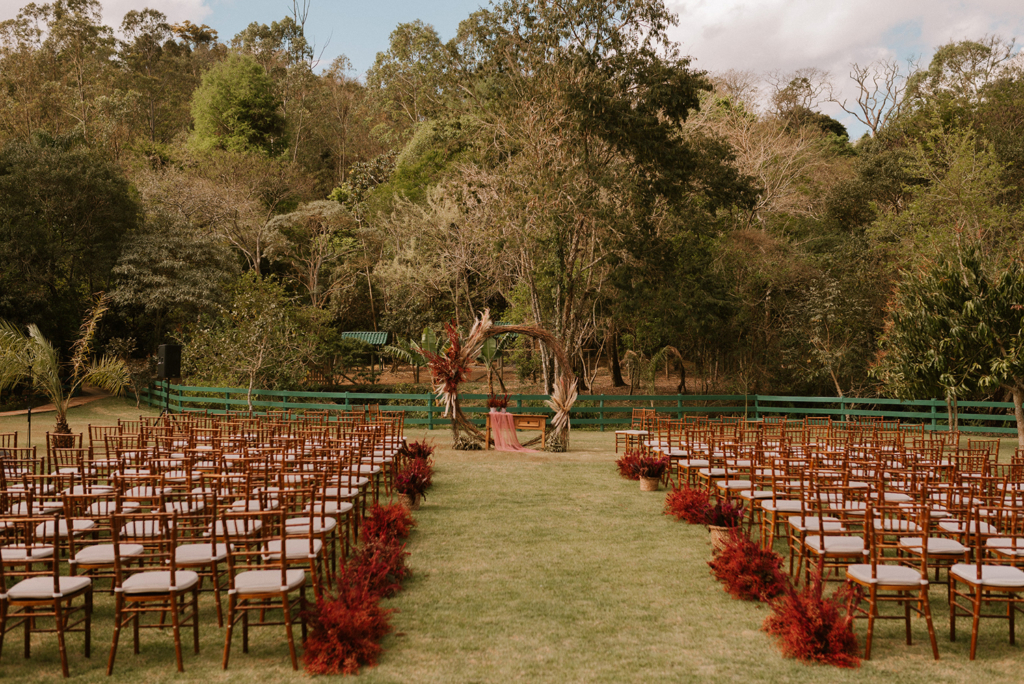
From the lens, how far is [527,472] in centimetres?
1233

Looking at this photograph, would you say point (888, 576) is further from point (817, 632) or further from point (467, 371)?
point (467, 371)

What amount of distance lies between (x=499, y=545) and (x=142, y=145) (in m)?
35.7

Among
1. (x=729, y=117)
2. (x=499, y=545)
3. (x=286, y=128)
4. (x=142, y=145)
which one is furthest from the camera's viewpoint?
(x=286, y=128)

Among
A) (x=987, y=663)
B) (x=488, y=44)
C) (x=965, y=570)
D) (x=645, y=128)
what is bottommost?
(x=987, y=663)

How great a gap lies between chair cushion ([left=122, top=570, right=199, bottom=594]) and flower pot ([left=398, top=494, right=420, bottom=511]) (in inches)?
175

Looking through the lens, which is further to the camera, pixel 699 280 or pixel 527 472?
pixel 699 280

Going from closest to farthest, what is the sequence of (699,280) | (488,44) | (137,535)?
(137,535)
(488,44)
(699,280)

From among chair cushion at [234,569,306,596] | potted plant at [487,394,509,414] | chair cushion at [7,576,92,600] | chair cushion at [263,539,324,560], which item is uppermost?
potted plant at [487,394,509,414]

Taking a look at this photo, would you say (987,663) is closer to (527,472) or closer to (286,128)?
(527,472)

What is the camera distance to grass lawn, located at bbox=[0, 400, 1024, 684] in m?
4.60

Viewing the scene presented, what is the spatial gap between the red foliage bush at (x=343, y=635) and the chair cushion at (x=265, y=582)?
0.87 feet

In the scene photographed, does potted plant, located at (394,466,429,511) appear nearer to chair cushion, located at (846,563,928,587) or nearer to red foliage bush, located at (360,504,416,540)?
red foliage bush, located at (360,504,416,540)

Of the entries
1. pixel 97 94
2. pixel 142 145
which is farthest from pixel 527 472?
pixel 97 94

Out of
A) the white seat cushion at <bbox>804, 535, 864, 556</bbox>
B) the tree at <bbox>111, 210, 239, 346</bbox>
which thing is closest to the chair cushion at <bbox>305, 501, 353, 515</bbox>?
the white seat cushion at <bbox>804, 535, 864, 556</bbox>
